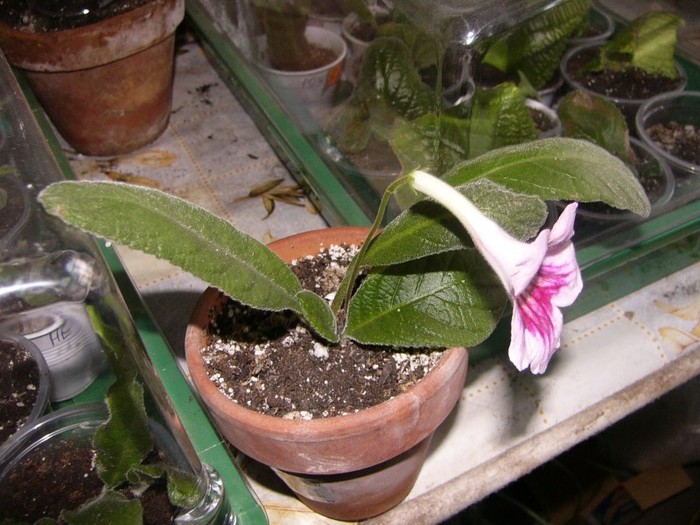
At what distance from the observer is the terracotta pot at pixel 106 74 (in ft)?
3.13

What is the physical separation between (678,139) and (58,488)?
1000 mm

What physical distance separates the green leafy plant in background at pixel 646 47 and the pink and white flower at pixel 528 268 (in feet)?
2.71

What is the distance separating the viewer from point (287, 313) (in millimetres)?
624

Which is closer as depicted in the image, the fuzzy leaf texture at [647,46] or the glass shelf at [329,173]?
the glass shelf at [329,173]

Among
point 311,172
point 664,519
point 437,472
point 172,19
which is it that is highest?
point 172,19

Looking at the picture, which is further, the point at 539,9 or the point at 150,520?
the point at 539,9

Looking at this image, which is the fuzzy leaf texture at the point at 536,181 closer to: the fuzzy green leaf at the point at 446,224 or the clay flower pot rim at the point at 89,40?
the fuzzy green leaf at the point at 446,224

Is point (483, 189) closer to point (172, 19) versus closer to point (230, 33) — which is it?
point (172, 19)

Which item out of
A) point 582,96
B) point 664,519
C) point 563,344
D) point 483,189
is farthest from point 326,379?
point 664,519

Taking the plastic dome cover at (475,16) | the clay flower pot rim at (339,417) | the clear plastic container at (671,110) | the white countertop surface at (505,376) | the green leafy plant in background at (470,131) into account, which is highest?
the plastic dome cover at (475,16)

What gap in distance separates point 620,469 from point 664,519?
11cm

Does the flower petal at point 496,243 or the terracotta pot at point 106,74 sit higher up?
the flower petal at point 496,243

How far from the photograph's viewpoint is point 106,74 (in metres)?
1.02

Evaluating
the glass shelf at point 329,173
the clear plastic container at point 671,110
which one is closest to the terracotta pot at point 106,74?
the glass shelf at point 329,173
